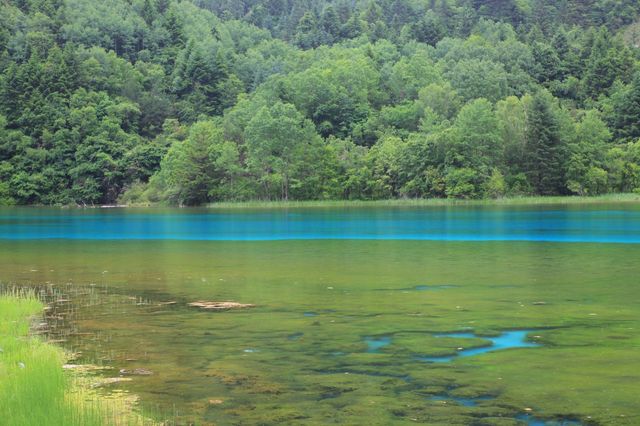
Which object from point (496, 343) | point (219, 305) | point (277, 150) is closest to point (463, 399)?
point (496, 343)

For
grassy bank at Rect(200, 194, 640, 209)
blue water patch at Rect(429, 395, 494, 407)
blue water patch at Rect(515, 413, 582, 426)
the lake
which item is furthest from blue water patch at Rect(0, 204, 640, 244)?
blue water patch at Rect(515, 413, 582, 426)

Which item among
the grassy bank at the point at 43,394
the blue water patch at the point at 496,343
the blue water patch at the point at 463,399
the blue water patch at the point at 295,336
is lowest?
the blue water patch at the point at 295,336

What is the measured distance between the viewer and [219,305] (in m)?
23.1

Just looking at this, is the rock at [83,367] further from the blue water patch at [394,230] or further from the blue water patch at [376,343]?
the blue water patch at [394,230]

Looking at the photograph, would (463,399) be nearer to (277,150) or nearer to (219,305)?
(219,305)

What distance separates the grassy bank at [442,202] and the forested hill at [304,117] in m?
2.32

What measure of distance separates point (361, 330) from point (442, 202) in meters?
87.9

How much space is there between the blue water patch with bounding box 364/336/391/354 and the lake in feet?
0.08

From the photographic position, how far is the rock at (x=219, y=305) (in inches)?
886

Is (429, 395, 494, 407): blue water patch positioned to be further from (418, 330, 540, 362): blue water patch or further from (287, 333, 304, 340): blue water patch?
(287, 333, 304, 340): blue water patch

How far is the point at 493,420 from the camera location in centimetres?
1146

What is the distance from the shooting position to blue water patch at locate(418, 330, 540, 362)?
15.6 m

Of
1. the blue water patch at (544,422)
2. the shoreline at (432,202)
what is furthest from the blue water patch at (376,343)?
the shoreline at (432,202)

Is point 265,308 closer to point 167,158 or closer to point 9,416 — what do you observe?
point 9,416
